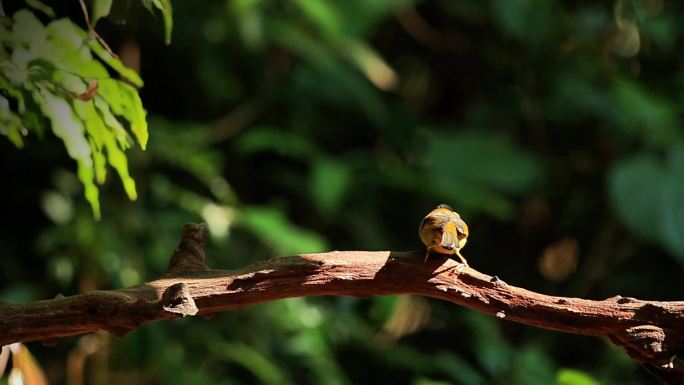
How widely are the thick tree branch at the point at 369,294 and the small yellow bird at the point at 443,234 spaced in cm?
1

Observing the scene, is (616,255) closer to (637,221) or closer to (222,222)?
(637,221)

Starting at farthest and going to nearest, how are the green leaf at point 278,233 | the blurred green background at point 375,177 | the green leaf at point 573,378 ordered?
the blurred green background at point 375,177, the green leaf at point 278,233, the green leaf at point 573,378

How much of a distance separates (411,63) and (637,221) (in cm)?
120

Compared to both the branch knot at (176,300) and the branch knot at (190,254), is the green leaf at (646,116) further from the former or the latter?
the branch knot at (176,300)

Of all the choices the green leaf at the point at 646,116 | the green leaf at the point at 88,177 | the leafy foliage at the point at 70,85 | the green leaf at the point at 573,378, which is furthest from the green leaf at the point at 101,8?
the green leaf at the point at 646,116

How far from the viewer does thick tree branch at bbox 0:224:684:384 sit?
899 mm

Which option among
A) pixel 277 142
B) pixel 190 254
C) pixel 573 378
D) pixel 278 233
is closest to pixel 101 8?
pixel 190 254

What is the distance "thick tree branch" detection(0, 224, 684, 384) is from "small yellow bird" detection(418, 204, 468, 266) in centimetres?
1

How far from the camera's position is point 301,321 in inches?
97.7

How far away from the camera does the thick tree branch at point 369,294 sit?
90 centimetres

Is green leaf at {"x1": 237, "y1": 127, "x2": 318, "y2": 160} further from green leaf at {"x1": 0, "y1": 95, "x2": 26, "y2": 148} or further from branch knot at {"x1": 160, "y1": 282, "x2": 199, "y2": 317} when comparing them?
branch knot at {"x1": 160, "y1": 282, "x2": 199, "y2": 317}

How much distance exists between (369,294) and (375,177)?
6.92ft

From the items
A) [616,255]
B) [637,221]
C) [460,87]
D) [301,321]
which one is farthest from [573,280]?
[301,321]

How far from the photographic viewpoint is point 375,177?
10.0 ft
